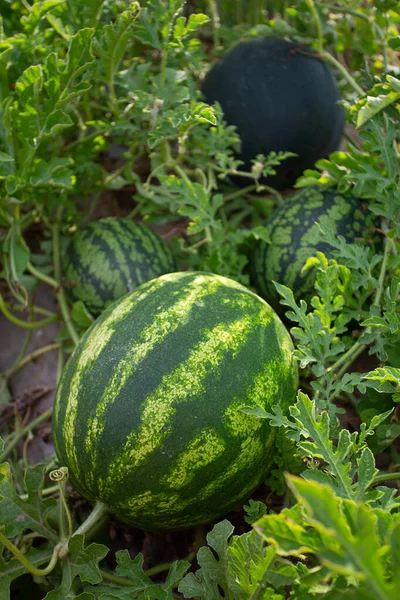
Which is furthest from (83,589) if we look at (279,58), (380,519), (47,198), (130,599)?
(279,58)

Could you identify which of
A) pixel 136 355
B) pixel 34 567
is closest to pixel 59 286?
pixel 136 355

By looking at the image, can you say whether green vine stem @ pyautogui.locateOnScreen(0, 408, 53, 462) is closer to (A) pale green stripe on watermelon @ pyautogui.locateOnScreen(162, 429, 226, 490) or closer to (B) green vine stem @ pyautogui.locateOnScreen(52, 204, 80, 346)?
(B) green vine stem @ pyautogui.locateOnScreen(52, 204, 80, 346)

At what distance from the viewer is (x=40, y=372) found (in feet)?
8.55

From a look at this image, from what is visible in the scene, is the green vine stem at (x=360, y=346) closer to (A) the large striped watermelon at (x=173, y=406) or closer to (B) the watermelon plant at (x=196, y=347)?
(B) the watermelon plant at (x=196, y=347)

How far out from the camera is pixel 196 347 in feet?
5.32

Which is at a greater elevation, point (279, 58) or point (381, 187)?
point (279, 58)

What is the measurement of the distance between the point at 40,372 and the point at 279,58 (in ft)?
5.67

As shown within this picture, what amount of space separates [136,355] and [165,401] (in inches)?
6.1

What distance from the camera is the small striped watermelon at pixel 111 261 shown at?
7.43ft

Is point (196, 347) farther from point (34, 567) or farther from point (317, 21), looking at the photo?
point (317, 21)

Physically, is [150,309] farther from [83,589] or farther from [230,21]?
[230,21]

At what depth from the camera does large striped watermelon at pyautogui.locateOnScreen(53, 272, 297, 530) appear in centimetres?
156

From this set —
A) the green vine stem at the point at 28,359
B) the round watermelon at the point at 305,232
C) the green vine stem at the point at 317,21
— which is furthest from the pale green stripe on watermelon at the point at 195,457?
the green vine stem at the point at 317,21

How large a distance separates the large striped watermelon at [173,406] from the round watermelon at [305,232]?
493mm
